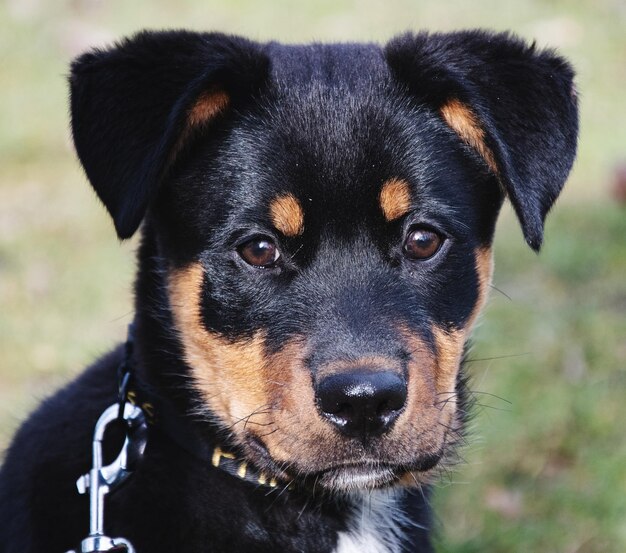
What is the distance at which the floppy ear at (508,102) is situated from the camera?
11.4ft

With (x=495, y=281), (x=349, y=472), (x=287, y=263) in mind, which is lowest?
(x=495, y=281)

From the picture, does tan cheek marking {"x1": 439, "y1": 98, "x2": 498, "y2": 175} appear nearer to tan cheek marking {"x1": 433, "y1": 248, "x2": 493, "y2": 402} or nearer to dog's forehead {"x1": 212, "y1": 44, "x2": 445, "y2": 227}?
dog's forehead {"x1": 212, "y1": 44, "x2": 445, "y2": 227}

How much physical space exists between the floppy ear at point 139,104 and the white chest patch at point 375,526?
122cm

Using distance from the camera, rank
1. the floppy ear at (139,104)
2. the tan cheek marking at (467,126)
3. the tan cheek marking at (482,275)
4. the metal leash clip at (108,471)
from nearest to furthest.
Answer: the metal leash clip at (108,471) → the floppy ear at (139,104) → the tan cheek marking at (467,126) → the tan cheek marking at (482,275)

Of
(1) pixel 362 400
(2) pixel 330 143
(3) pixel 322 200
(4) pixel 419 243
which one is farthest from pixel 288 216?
(1) pixel 362 400

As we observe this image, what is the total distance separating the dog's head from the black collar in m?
0.07

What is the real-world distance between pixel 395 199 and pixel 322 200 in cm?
24

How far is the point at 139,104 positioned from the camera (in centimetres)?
333

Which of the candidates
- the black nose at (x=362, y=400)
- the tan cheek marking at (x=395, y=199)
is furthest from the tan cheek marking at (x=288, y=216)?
the black nose at (x=362, y=400)

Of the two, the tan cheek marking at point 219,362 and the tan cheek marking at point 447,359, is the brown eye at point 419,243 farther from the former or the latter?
the tan cheek marking at point 219,362

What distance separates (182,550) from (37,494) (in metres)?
0.51

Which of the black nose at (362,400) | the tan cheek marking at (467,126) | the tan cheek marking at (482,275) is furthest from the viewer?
the tan cheek marking at (482,275)

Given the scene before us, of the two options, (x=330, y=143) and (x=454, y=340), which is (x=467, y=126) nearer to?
(x=330, y=143)

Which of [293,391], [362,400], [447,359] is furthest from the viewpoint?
[447,359]
